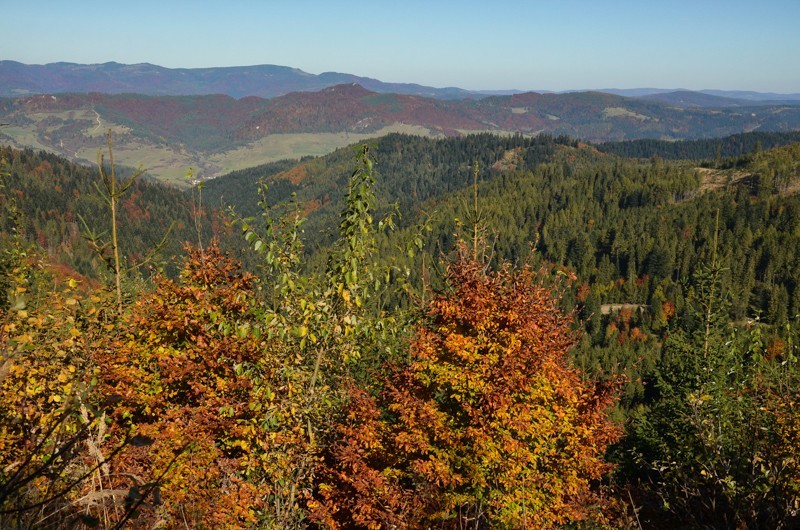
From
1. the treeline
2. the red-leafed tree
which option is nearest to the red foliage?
the treeline

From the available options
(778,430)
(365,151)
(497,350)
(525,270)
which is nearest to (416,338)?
(497,350)

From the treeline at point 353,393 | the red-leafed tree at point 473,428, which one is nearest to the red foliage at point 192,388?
the treeline at point 353,393

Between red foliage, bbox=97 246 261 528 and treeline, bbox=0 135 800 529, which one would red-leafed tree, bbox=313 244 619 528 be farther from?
red foliage, bbox=97 246 261 528

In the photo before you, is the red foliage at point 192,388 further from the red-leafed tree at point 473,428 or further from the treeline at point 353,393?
the red-leafed tree at point 473,428

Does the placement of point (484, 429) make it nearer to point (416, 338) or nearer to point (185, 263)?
point (416, 338)

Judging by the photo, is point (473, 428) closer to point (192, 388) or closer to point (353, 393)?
point (353, 393)

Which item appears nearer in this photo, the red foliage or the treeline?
the treeline

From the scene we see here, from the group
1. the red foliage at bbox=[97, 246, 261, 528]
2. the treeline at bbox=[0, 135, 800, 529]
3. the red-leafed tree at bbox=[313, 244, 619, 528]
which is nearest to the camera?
the treeline at bbox=[0, 135, 800, 529]

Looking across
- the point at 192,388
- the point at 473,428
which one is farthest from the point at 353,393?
the point at 192,388
